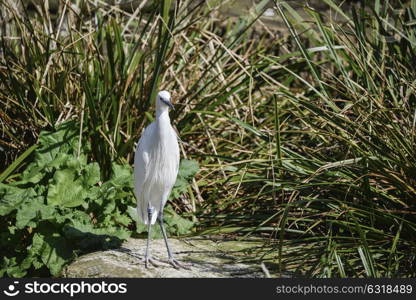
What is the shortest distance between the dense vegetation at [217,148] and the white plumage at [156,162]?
0.25 metres

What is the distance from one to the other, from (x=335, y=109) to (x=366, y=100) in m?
0.21

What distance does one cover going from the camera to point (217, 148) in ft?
16.6

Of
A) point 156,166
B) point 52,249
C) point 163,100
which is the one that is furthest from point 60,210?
point 163,100

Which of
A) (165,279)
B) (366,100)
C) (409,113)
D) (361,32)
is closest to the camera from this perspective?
(165,279)

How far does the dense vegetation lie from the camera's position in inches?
150

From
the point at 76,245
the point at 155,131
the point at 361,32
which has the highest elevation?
the point at 361,32

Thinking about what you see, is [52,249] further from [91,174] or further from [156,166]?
[156,166]

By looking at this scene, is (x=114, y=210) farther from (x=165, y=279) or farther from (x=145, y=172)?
(x=165, y=279)

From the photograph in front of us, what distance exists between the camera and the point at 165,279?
139 inches

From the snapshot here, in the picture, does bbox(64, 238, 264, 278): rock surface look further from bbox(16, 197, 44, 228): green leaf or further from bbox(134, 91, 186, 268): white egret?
bbox(16, 197, 44, 228): green leaf

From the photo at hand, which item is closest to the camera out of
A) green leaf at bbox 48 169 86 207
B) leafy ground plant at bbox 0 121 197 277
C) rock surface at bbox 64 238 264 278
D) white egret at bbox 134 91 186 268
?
rock surface at bbox 64 238 264 278

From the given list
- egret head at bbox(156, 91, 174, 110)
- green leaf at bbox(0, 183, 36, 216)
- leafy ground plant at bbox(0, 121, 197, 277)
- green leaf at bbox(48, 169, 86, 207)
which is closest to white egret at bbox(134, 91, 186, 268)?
egret head at bbox(156, 91, 174, 110)

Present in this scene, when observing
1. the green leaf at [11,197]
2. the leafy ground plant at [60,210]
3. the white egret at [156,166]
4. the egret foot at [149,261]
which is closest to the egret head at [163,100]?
the white egret at [156,166]

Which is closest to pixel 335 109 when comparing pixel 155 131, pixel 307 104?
pixel 307 104
